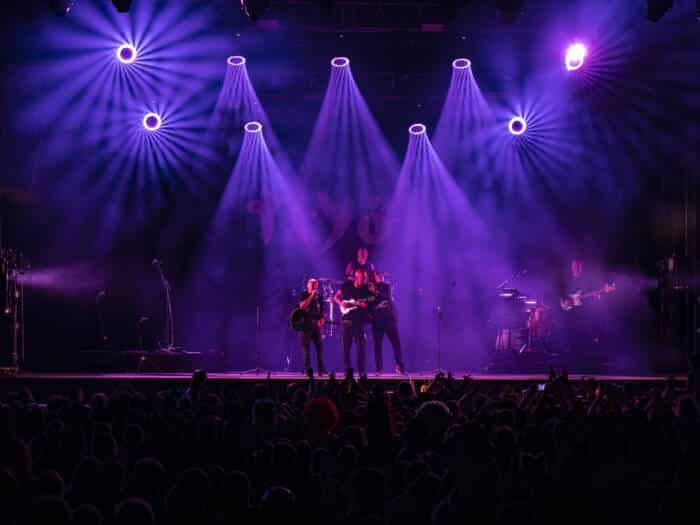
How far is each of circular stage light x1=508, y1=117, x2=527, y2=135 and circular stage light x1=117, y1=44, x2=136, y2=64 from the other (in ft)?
25.6

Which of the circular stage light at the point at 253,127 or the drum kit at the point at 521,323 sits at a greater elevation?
the circular stage light at the point at 253,127

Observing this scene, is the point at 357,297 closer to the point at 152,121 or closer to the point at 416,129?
the point at 416,129

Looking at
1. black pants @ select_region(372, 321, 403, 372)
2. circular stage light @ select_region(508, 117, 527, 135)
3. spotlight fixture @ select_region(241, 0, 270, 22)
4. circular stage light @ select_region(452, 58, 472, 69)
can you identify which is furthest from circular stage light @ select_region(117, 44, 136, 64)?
circular stage light @ select_region(508, 117, 527, 135)

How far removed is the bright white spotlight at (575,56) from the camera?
15.1 m

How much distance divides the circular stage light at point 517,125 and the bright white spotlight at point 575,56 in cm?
176

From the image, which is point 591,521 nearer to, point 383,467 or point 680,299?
point 383,467

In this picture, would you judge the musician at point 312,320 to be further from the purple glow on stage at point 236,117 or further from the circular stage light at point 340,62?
the circular stage light at point 340,62

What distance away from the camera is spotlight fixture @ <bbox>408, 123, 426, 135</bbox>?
17172 mm

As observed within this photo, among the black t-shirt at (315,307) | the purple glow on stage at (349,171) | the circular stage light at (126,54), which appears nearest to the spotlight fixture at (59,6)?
the circular stage light at (126,54)

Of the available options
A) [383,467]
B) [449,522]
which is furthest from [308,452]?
[449,522]

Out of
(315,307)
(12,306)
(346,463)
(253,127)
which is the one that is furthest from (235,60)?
(346,463)

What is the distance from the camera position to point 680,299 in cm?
1537

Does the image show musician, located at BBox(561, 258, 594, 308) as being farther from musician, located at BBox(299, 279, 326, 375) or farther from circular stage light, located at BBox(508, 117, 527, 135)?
musician, located at BBox(299, 279, 326, 375)

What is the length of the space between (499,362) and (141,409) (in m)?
10.1
